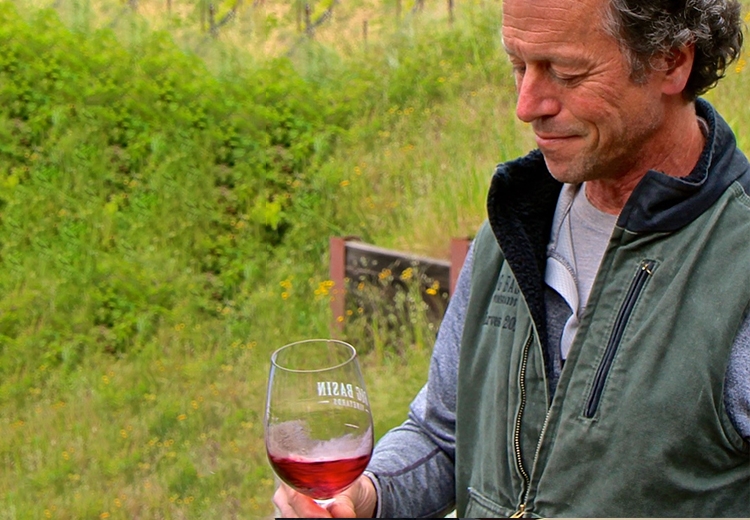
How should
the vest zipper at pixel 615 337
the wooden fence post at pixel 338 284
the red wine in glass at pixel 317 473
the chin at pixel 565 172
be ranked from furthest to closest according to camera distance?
the wooden fence post at pixel 338 284, the chin at pixel 565 172, the vest zipper at pixel 615 337, the red wine in glass at pixel 317 473

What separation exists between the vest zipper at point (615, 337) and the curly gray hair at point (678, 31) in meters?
0.35

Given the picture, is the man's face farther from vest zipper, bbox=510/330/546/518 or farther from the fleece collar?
vest zipper, bbox=510/330/546/518

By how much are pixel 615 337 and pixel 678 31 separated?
0.55 m

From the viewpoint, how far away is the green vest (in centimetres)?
144

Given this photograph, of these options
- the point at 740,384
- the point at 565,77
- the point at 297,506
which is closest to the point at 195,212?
the point at 565,77

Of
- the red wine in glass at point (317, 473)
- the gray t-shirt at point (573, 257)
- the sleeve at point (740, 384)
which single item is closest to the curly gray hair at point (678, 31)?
the gray t-shirt at point (573, 257)

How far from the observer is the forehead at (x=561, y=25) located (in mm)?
1550

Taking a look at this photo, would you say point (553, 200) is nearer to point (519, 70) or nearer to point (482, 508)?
point (519, 70)

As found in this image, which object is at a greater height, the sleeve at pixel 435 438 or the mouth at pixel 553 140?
the mouth at pixel 553 140

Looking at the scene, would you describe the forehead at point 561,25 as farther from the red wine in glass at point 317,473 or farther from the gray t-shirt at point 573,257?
the red wine in glass at point 317,473

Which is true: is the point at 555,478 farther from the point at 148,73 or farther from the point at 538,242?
the point at 148,73

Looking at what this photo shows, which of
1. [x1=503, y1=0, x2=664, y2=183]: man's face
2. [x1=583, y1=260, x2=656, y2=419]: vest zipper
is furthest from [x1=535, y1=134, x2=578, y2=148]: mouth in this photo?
[x1=583, y1=260, x2=656, y2=419]: vest zipper

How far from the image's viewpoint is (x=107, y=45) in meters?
8.91

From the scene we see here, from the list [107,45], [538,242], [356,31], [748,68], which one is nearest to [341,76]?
[356,31]
